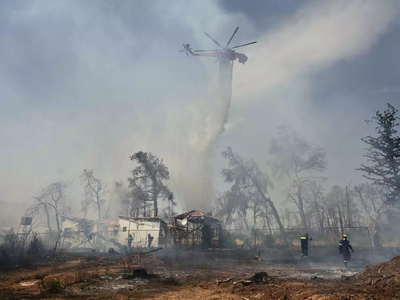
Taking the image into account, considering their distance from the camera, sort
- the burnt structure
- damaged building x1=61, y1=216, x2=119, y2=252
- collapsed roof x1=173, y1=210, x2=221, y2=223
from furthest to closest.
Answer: damaged building x1=61, y1=216, x2=119, y2=252 → collapsed roof x1=173, y1=210, x2=221, y2=223 → the burnt structure

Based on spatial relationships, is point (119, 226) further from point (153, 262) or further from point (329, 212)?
point (329, 212)

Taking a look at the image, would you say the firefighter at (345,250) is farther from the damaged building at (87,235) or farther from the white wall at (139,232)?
the damaged building at (87,235)

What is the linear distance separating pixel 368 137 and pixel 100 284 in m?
26.0

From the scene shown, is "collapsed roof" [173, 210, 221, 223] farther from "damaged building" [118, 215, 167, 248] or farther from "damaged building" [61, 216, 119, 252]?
"damaged building" [61, 216, 119, 252]

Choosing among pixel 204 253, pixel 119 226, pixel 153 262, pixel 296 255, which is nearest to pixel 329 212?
pixel 296 255

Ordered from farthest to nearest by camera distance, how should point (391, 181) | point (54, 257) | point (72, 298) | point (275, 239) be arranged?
1. point (275, 239)
2. point (391, 181)
3. point (54, 257)
4. point (72, 298)

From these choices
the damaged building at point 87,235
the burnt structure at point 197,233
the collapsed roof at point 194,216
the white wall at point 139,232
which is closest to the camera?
the burnt structure at point 197,233

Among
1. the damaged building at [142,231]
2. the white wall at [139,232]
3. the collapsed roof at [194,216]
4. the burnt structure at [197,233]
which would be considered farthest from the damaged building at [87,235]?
the burnt structure at [197,233]

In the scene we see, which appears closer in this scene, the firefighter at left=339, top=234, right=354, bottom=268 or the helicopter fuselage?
the firefighter at left=339, top=234, right=354, bottom=268

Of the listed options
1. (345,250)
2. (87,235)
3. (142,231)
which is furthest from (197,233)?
(87,235)

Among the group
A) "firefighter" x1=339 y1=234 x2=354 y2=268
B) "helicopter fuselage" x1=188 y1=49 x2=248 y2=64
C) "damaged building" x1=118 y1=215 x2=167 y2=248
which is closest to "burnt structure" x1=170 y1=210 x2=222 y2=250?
"damaged building" x1=118 y1=215 x2=167 y2=248

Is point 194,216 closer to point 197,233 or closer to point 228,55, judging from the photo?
point 197,233

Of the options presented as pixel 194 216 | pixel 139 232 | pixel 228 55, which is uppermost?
pixel 228 55

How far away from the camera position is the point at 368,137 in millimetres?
23406
